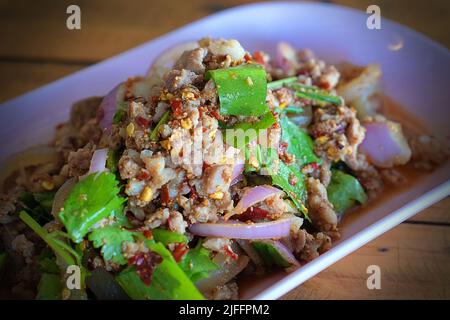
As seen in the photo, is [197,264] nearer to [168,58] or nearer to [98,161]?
[98,161]

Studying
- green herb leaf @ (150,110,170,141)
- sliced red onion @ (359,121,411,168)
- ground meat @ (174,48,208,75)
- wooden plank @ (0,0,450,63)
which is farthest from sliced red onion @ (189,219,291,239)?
wooden plank @ (0,0,450,63)

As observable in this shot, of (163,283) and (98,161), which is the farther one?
(98,161)

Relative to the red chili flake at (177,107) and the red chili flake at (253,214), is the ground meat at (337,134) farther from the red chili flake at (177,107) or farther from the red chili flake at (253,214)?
the red chili flake at (177,107)

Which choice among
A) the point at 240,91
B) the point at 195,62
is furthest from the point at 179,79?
the point at 240,91
